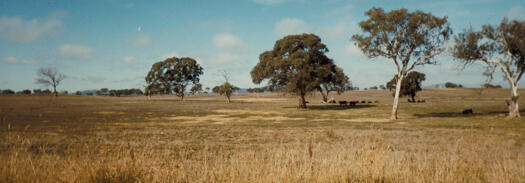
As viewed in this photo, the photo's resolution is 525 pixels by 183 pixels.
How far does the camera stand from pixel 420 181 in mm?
5141

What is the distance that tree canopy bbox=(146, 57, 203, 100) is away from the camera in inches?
3241

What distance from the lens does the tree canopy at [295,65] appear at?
126 ft

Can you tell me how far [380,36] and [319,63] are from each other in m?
15.1

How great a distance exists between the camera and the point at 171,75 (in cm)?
8269

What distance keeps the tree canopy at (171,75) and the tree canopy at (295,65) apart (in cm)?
4708

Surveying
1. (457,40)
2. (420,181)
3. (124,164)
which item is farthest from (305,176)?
(457,40)

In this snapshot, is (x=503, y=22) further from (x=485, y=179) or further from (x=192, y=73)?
(x=192, y=73)

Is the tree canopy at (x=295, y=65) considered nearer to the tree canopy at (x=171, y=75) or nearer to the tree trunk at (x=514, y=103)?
the tree trunk at (x=514, y=103)

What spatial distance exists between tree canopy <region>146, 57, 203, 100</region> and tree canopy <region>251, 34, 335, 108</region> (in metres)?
47.1

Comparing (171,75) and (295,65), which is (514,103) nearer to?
(295,65)

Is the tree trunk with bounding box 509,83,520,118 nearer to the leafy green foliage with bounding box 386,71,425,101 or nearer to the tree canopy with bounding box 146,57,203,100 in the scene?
the leafy green foliage with bounding box 386,71,425,101

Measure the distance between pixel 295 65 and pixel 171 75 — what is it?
56100mm

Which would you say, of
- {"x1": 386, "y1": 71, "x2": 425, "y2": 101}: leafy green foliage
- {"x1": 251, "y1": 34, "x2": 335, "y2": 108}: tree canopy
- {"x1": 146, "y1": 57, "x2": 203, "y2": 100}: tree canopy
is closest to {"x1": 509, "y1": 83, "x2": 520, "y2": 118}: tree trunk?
{"x1": 251, "y1": 34, "x2": 335, "y2": 108}: tree canopy

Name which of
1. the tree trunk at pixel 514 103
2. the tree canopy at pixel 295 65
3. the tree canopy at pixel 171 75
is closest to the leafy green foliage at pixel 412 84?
the tree canopy at pixel 295 65
